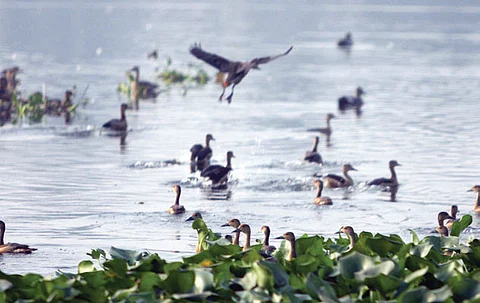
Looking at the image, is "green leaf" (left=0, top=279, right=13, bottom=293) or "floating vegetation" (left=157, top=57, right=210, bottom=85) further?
"floating vegetation" (left=157, top=57, right=210, bottom=85)

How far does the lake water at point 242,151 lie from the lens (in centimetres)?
1775

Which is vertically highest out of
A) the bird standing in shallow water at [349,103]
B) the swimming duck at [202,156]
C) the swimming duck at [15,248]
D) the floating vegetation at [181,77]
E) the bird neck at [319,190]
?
the floating vegetation at [181,77]

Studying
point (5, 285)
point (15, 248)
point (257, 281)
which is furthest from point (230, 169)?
point (5, 285)

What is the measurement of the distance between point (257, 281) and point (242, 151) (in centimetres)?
1707

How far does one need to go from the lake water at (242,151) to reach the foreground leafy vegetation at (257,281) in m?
5.02

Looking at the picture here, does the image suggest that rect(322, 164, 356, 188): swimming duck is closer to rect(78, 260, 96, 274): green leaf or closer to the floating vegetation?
rect(78, 260, 96, 274): green leaf

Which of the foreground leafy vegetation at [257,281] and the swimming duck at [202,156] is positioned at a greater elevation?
the swimming duck at [202,156]

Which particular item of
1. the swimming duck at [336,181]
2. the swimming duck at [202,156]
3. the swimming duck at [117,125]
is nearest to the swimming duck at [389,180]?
the swimming duck at [336,181]

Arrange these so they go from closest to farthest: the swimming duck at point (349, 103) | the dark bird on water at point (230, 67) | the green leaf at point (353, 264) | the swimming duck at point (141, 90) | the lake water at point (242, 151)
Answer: the green leaf at point (353, 264) < the lake water at point (242, 151) < the dark bird on water at point (230, 67) < the swimming duck at point (349, 103) < the swimming duck at point (141, 90)

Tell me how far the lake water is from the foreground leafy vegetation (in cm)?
502

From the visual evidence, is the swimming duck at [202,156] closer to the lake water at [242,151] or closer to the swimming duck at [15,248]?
the lake water at [242,151]

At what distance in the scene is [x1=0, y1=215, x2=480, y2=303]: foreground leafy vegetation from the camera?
29.6 feet

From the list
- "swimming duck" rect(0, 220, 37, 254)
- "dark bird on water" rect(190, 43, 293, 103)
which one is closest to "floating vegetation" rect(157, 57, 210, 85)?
"dark bird on water" rect(190, 43, 293, 103)

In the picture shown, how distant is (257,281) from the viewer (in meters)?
9.23
